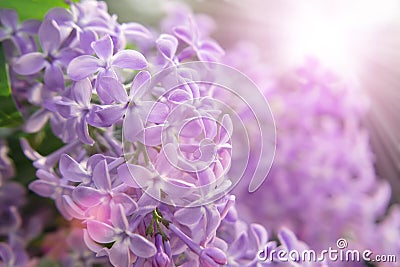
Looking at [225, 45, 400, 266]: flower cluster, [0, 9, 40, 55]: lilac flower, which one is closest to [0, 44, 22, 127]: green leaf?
[0, 9, 40, 55]: lilac flower

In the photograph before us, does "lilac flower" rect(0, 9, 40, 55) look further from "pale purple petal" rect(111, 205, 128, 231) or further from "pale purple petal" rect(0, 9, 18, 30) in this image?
"pale purple petal" rect(111, 205, 128, 231)

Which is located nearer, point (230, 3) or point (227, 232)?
point (227, 232)

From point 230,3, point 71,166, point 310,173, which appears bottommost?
point 71,166

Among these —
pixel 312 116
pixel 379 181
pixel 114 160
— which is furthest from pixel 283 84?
pixel 114 160

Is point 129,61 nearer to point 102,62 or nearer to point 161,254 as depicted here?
point 102,62

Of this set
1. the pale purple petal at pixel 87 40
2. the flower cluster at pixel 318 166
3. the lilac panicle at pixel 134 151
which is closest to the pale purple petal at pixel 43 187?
the lilac panicle at pixel 134 151

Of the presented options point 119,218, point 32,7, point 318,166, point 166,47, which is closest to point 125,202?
point 119,218

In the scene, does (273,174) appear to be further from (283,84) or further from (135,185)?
(135,185)
